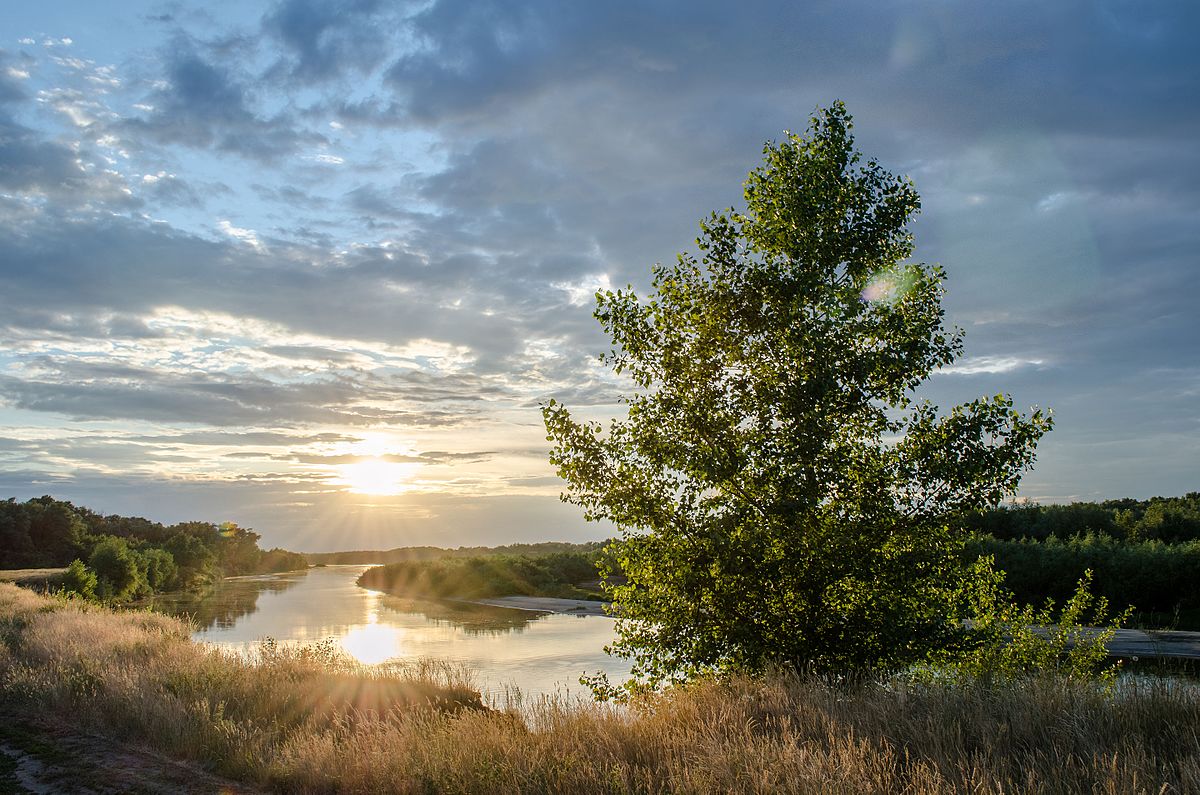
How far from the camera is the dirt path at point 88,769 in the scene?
1102 centimetres

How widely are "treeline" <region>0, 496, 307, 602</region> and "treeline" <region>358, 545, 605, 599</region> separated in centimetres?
2760

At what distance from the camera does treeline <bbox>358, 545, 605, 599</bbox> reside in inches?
3184

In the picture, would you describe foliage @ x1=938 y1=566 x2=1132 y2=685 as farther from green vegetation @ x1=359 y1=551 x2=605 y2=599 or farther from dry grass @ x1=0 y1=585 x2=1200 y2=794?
green vegetation @ x1=359 y1=551 x2=605 y2=599

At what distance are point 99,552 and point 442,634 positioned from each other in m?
50.8

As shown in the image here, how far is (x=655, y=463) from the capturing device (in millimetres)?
13117

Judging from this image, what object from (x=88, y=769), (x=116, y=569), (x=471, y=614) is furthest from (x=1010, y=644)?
(x=116, y=569)

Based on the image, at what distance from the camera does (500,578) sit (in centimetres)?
8344

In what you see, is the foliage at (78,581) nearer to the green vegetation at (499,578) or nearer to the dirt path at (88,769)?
the green vegetation at (499,578)

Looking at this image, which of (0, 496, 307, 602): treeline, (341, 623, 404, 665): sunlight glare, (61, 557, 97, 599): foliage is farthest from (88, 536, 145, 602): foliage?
(341, 623, 404, 665): sunlight glare

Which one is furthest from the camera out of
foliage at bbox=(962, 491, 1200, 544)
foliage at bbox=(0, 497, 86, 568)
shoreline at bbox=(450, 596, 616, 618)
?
foliage at bbox=(0, 497, 86, 568)

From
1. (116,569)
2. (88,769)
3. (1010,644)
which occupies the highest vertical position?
(1010,644)

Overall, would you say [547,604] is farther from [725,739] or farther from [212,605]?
[725,739]

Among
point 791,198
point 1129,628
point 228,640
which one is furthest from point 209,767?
point 1129,628

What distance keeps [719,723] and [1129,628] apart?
2139 inches
